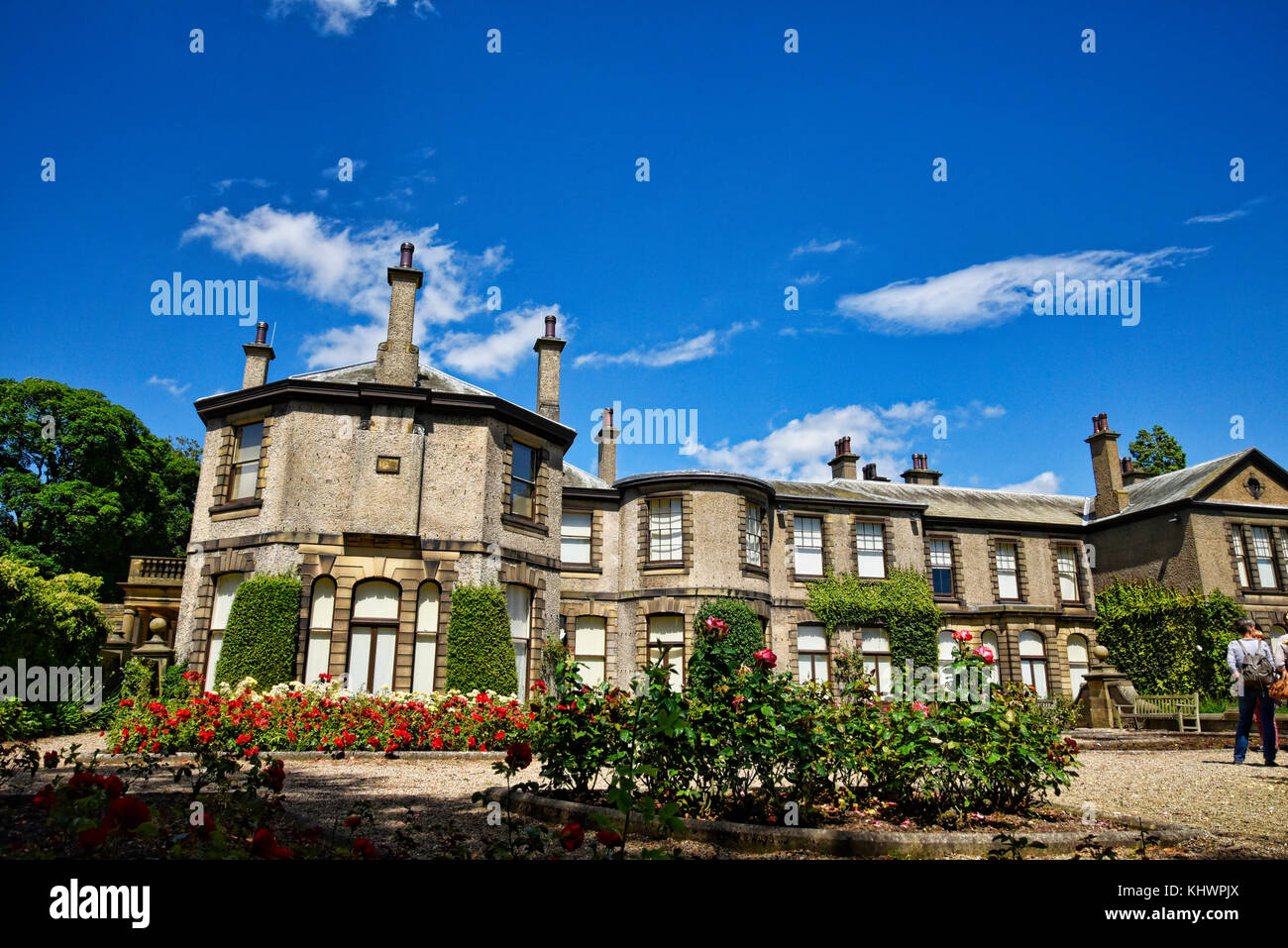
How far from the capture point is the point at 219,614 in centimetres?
1730

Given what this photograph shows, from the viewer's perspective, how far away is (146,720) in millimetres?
11398

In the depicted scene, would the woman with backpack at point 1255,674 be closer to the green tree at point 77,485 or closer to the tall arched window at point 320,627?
the tall arched window at point 320,627

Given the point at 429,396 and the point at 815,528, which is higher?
the point at 429,396

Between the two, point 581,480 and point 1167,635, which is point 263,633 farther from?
point 1167,635

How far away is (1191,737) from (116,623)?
3050cm

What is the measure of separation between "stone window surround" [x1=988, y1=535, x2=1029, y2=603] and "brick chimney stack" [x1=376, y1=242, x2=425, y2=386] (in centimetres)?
2060

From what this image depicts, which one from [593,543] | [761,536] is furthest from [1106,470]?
[593,543]

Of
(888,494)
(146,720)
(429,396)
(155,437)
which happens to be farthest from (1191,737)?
(155,437)

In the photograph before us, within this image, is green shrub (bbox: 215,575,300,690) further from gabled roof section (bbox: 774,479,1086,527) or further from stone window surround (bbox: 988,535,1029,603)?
stone window surround (bbox: 988,535,1029,603)

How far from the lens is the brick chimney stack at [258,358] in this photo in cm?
A: 2069

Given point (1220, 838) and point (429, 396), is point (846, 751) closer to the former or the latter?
point (1220, 838)

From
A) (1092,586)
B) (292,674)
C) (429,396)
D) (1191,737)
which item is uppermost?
(429,396)

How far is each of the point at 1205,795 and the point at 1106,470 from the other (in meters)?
23.2

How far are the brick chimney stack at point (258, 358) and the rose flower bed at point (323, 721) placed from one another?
9505 mm
